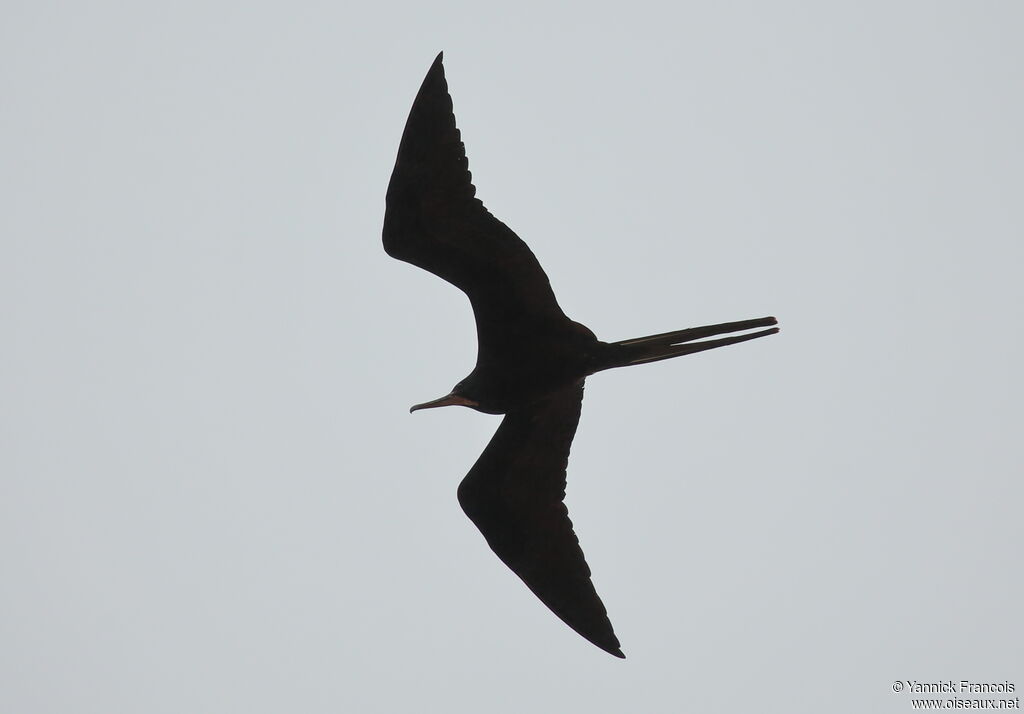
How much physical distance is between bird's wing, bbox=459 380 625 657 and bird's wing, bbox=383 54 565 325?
93 cm

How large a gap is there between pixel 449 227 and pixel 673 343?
166 cm

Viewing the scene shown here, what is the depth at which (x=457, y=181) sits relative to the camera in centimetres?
722

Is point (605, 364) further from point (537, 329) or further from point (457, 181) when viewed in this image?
point (457, 181)

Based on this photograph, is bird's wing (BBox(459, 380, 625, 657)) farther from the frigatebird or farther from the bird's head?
the bird's head

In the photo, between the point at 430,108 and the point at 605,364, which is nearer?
the point at 430,108

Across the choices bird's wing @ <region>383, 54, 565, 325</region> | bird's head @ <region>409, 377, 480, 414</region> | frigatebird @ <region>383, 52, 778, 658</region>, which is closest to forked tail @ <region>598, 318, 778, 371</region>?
frigatebird @ <region>383, 52, 778, 658</region>

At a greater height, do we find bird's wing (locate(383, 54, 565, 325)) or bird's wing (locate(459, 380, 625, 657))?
bird's wing (locate(383, 54, 565, 325))

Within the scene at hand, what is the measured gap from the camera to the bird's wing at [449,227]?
23.4 ft

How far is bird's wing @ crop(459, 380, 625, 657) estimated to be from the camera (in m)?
8.30

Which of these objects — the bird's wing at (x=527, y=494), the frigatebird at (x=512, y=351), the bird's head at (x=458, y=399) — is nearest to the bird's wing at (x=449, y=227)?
the frigatebird at (x=512, y=351)

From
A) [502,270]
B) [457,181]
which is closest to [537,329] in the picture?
[502,270]

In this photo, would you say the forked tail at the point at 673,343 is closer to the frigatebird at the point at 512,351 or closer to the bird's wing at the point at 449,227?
the frigatebird at the point at 512,351

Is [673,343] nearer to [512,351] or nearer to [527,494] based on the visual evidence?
[512,351]

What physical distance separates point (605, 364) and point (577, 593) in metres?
1.72
